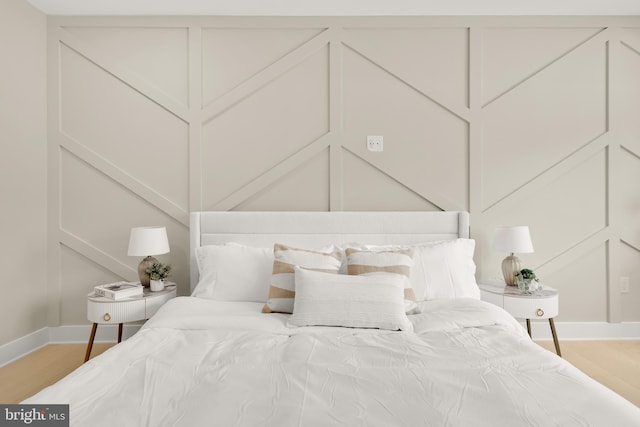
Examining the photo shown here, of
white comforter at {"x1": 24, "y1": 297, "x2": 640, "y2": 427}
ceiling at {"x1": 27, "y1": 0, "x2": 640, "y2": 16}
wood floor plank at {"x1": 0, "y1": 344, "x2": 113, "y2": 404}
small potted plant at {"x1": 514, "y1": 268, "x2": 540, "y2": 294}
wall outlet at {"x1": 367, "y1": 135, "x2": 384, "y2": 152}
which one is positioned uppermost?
ceiling at {"x1": 27, "y1": 0, "x2": 640, "y2": 16}

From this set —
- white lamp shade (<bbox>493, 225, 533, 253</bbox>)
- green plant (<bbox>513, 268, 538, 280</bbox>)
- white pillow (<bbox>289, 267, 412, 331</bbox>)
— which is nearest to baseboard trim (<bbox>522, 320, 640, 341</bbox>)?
green plant (<bbox>513, 268, 538, 280</bbox>)

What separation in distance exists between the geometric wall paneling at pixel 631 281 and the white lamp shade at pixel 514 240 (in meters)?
1.02

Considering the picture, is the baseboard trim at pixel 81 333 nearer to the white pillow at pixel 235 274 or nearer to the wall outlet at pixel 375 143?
the white pillow at pixel 235 274

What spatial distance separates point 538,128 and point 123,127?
335 cm

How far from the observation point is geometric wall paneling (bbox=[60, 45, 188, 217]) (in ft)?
10.2

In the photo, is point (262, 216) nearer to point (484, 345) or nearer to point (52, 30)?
point (484, 345)

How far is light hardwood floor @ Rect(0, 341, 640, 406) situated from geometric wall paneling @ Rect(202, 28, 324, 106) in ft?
7.24

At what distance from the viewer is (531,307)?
2592 millimetres

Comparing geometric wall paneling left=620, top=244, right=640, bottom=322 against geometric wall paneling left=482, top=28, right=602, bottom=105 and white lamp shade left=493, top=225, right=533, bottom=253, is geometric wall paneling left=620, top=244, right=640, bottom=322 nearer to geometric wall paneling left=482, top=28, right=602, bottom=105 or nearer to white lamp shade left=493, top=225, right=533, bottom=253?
white lamp shade left=493, top=225, right=533, bottom=253

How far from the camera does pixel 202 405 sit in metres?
1.17

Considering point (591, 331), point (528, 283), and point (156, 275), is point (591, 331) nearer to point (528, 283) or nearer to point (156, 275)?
point (528, 283)

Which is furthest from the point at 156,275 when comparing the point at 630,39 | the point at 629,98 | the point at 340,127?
the point at 630,39

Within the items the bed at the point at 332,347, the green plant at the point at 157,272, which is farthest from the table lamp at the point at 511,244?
the green plant at the point at 157,272

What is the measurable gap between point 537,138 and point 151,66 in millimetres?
3171
